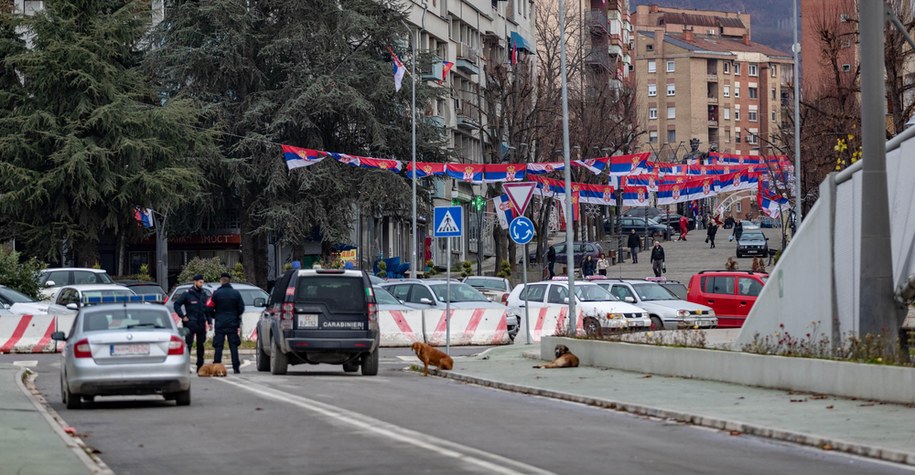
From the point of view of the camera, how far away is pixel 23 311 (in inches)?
1599

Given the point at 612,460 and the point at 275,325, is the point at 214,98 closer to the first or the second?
the point at 275,325

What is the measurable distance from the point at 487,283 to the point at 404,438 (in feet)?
116

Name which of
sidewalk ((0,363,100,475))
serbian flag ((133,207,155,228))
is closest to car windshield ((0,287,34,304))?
Result: serbian flag ((133,207,155,228))

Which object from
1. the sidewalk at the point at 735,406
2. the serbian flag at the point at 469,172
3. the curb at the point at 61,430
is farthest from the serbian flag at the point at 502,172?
the curb at the point at 61,430

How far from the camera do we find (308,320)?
2655 cm

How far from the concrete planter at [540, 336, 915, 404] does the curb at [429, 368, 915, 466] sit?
252 centimetres

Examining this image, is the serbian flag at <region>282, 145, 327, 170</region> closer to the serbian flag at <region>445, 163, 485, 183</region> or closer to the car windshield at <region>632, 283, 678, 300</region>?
the serbian flag at <region>445, 163, 485, 183</region>

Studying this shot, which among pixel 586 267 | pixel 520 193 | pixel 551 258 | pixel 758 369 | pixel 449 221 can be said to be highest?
pixel 520 193

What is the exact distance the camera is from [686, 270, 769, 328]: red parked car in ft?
135

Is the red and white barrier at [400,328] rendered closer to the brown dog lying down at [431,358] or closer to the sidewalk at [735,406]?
the sidewalk at [735,406]

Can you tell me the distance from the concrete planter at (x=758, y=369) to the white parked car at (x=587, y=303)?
30.2 feet

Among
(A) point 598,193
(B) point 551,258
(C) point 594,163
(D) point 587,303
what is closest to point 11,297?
(D) point 587,303

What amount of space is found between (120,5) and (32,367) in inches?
1326

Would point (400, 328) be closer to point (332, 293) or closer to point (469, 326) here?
point (469, 326)
